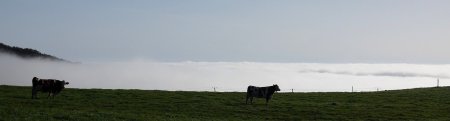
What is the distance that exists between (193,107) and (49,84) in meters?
13.7

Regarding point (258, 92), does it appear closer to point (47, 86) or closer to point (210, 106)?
point (210, 106)

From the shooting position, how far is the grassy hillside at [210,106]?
1711 inches

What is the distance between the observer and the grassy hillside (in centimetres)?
4347

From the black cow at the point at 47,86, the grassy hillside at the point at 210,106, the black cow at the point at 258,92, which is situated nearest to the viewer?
the grassy hillside at the point at 210,106


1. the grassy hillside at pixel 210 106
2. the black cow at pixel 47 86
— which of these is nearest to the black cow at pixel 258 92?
the grassy hillside at pixel 210 106

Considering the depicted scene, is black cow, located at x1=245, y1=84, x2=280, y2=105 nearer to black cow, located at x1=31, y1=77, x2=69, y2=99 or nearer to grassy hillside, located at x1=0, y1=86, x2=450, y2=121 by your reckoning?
grassy hillside, located at x1=0, y1=86, x2=450, y2=121

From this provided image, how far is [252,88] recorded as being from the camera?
58.0 metres

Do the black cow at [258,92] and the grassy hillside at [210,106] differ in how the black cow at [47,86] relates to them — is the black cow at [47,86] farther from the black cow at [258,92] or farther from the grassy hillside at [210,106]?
the black cow at [258,92]

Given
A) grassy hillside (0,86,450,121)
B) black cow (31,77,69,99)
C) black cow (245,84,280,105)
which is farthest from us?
black cow (245,84,280,105)

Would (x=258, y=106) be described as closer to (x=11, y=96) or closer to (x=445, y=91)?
(x=11, y=96)

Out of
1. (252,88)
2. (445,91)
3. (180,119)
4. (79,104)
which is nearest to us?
(180,119)

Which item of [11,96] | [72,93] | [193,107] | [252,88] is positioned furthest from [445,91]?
[11,96]

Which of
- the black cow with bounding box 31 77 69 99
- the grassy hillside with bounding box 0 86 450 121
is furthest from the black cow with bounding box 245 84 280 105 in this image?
the black cow with bounding box 31 77 69 99

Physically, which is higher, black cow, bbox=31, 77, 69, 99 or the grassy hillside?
black cow, bbox=31, 77, 69, 99
